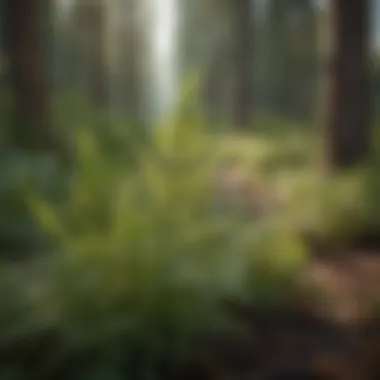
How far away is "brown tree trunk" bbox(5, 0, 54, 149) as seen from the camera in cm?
145

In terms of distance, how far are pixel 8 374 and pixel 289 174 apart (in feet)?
1.97

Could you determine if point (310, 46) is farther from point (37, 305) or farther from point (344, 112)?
point (37, 305)

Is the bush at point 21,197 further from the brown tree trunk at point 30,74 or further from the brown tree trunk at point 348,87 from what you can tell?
the brown tree trunk at point 348,87

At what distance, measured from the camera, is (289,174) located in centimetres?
138

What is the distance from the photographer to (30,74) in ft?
4.83

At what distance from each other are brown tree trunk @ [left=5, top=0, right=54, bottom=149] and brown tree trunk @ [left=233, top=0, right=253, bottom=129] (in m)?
0.36

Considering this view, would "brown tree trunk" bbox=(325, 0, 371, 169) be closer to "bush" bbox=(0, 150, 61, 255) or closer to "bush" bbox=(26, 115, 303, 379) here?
"bush" bbox=(26, 115, 303, 379)

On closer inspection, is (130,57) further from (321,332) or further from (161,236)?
(321,332)

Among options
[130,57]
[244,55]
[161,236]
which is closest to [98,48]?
[130,57]

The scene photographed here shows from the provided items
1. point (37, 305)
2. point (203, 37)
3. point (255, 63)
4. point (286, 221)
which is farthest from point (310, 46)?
point (37, 305)

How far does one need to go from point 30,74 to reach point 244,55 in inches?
16.4

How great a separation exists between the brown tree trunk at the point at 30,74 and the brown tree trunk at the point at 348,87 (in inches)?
21.0

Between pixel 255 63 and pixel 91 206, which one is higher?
pixel 255 63

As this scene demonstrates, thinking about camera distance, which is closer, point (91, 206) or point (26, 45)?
point (91, 206)
